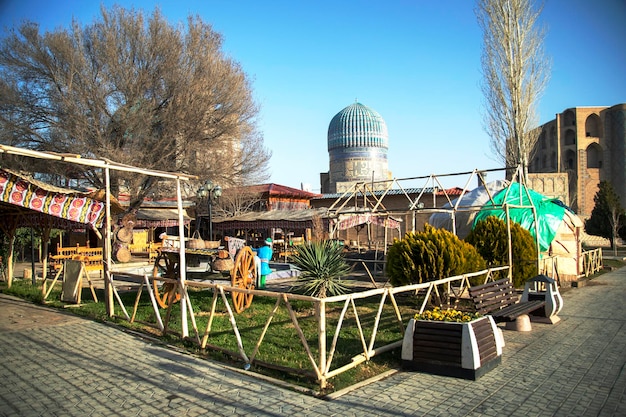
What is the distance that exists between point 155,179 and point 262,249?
11167 millimetres

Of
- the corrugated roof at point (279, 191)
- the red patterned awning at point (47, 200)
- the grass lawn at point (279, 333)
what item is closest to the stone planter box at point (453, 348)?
the grass lawn at point (279, 333)

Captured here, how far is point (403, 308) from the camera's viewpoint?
1031 centimetres

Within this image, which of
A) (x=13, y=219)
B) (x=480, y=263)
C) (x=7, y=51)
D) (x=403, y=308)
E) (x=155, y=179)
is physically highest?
(x=7, y=51)

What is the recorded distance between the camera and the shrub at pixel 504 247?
12008 millimetres

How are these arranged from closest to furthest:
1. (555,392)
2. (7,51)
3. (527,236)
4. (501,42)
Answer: (555,392), (527,236), (7,51), (501,42)

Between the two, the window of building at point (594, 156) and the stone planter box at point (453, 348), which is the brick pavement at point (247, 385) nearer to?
the stone planter box at point (453, 348)

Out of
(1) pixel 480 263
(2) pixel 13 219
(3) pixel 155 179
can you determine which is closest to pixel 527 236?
(1) pixel 480 263

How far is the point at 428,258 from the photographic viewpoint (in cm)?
973

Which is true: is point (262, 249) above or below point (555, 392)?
above

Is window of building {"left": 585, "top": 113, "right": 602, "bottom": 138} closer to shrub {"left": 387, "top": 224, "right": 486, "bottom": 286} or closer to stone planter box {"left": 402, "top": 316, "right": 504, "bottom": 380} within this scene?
shrub {"left": 387, "top": 224, "right": 486, "bottom": 286}

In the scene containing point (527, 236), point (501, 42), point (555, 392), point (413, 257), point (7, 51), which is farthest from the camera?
point (501, 42)

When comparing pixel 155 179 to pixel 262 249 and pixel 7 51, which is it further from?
pixel 262 249

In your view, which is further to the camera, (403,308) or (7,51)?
(7,51)

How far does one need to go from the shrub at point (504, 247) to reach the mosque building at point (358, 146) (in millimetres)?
39127
